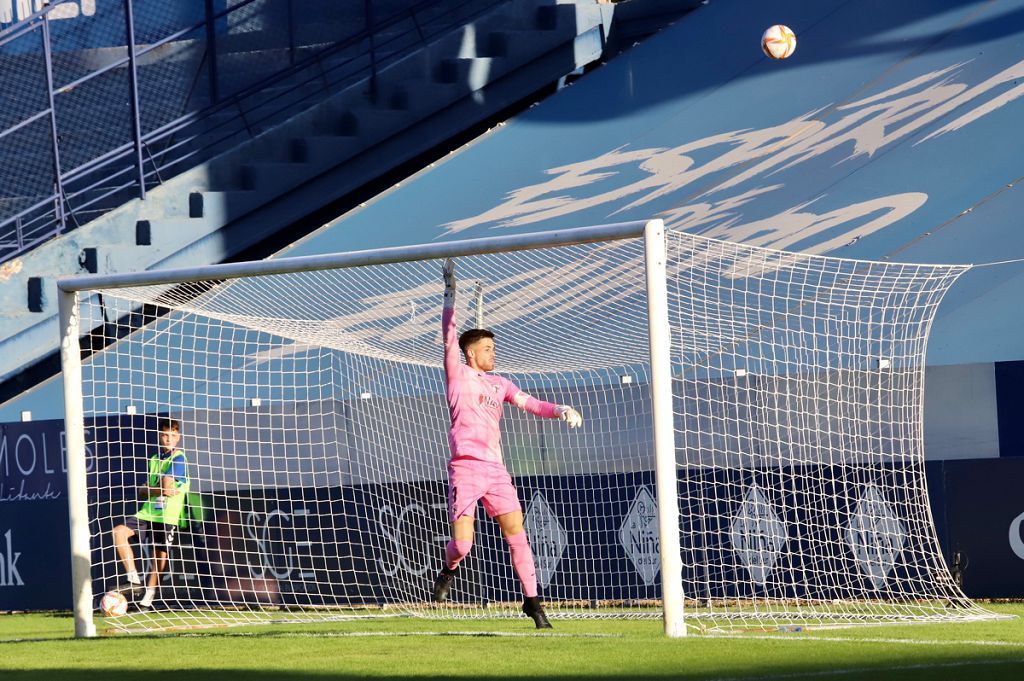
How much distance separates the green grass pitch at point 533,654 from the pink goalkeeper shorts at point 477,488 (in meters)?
0.63

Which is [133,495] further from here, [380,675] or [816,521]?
[380,675]

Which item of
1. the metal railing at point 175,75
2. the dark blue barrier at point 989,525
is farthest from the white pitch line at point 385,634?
the metal railing at point 175,75

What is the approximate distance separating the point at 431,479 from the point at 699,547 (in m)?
Result: 2.10

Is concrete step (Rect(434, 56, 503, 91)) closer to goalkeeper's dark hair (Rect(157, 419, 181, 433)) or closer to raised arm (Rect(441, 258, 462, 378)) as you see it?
goalkeeper's dark hair (Rect(157, 419, 181, 433))

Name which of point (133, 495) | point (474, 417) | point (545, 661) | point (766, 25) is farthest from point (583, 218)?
point (545, 661)

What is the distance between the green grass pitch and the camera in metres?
6.10

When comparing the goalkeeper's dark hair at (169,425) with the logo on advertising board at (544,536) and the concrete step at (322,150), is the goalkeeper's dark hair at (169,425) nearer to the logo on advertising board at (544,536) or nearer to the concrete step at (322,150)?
the logo on advertising board at (544,536)

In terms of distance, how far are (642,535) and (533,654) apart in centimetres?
341

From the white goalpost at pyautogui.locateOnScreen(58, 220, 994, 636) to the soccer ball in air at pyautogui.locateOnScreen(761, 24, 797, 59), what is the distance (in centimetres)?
379

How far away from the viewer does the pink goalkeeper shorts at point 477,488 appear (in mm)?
8086

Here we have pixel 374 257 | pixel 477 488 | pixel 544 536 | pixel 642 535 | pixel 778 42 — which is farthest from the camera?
pixel 778 42

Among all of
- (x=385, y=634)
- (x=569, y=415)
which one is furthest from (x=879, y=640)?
(x=385, y=634)

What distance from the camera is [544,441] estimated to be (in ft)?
35.4

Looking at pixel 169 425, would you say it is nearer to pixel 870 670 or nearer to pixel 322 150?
pixel 870 670
